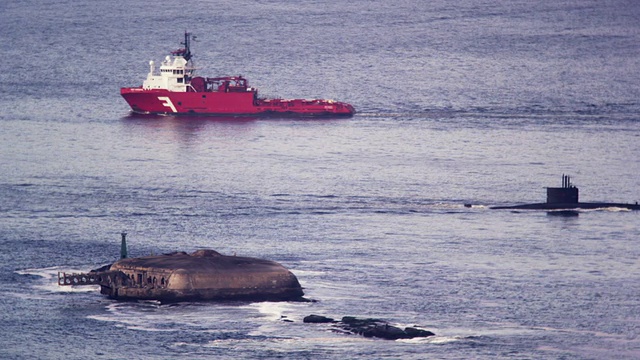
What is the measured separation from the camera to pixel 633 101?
180m

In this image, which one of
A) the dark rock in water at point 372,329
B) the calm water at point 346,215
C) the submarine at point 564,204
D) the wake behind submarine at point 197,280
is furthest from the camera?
the submarine at point 564,204

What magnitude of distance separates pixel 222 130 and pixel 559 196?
55053 mm

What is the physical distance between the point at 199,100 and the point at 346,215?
202ft

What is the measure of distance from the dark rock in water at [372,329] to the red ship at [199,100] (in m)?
91.0

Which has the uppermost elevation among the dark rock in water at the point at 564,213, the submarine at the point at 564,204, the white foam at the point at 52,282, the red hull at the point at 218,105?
the red hull at the point at 218,105

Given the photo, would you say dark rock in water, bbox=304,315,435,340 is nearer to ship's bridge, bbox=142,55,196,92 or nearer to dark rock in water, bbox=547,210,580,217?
dark rock in water, bbox=547,210,580,217

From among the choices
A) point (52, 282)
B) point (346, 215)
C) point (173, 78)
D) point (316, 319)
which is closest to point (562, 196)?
point (346, 215)

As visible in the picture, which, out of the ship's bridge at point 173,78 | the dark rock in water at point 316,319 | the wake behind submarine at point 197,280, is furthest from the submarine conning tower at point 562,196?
the ship's bridge at point 173,78

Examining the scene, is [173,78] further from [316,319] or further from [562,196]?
[316,319]

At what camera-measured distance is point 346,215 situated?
101 m

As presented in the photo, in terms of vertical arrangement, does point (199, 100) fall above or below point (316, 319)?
above

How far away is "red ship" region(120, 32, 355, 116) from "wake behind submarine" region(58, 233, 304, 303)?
3387 inches

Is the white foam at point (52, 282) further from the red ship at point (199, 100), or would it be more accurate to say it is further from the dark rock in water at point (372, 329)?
the red ship at point (199, 100)

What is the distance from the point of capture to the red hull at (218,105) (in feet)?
526
